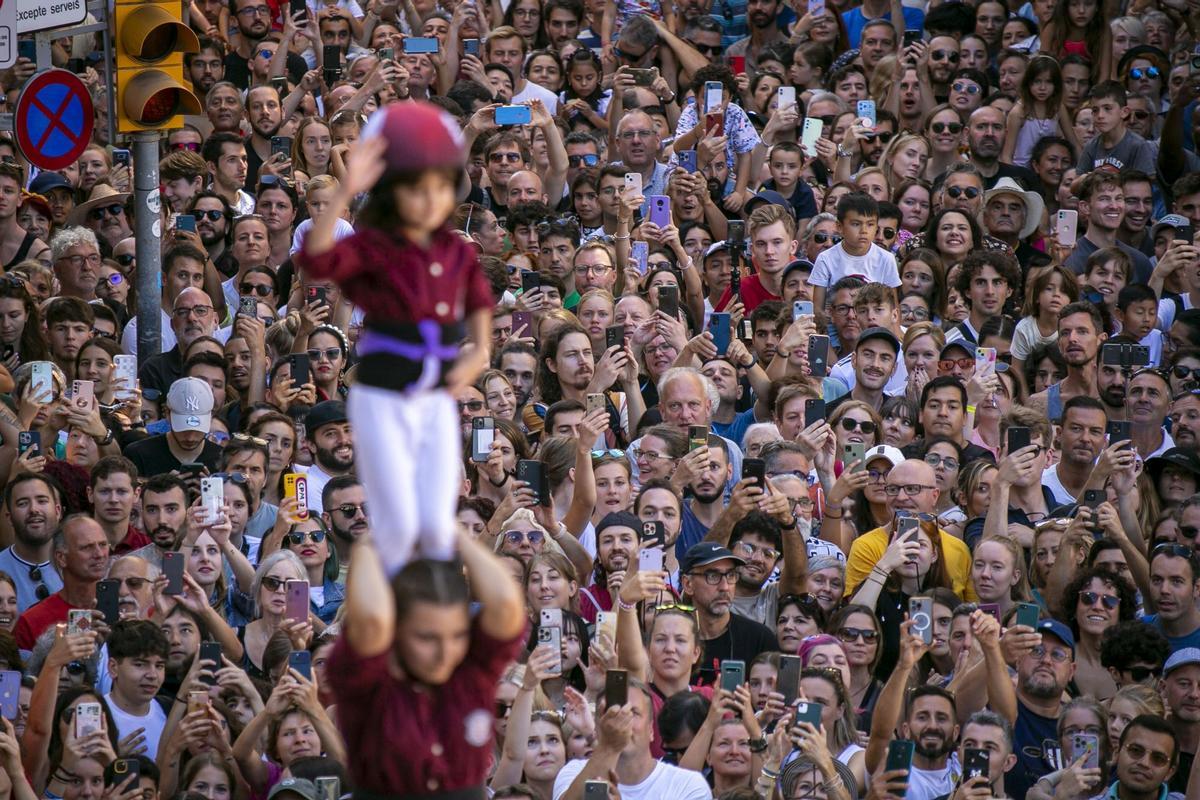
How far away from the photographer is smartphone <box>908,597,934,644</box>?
11664mm

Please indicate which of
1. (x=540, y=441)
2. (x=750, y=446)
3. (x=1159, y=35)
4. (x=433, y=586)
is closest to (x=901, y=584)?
(x=750, y=446)

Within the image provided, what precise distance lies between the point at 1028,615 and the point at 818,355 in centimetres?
318

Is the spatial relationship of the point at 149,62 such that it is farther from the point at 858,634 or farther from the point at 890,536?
the point at 858,634

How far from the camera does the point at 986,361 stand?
572 inches

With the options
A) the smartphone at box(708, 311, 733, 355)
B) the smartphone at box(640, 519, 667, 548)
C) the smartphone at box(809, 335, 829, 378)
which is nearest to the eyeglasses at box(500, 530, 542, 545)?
the smartphone at box(640, 519, 667, 548)

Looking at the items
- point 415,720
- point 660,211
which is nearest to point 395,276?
point 415,720

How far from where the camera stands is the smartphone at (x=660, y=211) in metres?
16.3

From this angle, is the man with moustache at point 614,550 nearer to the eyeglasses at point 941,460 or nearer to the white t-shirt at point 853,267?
the eyeglasses at point 941,460

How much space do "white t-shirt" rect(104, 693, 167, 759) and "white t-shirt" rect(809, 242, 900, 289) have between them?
6182 millimetres

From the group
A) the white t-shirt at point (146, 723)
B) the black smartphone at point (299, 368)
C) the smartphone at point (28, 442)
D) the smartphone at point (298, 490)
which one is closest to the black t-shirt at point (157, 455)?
the black smartphone at point (299, 368)

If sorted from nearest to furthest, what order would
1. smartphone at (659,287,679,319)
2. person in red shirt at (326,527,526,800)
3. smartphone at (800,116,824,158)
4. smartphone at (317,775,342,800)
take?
person in red shirt at (326,527,526,800) → smartphone at (317,775,342,800) → smartphone at (659,287,679,319) → smartphone at (800,116,824,158)

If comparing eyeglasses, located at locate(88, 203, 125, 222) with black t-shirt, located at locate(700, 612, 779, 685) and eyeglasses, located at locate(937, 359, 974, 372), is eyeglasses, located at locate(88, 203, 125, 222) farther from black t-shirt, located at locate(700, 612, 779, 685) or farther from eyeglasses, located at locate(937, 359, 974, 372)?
black t-shirt, located at locate(700, 612, 779, 685)

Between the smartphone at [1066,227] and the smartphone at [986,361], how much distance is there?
1.97 metres

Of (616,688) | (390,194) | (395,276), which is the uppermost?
(390,194)
